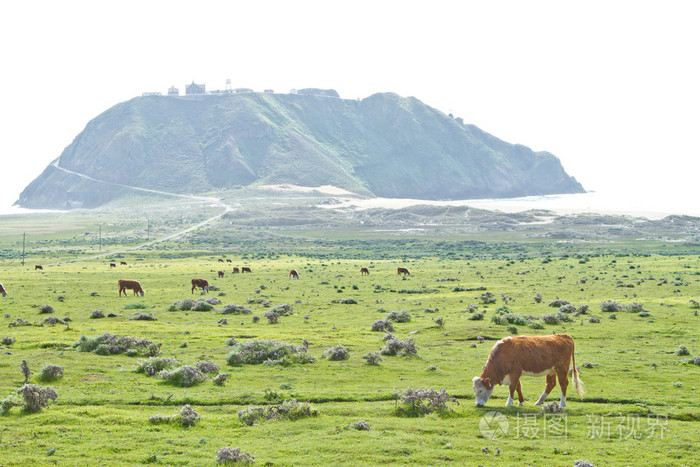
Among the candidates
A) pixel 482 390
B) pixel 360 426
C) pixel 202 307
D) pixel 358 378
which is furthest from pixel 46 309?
pixel 482 390

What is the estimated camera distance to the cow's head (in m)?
17.2

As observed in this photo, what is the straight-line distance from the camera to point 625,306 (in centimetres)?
4116

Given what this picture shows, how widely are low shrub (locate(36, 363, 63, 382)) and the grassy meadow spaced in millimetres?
338

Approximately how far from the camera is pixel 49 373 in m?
20.8

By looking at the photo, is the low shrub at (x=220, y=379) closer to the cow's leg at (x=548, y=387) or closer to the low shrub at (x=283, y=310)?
the cow's leg at (x=548, y=387)

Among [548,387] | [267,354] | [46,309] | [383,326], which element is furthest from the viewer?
[46,309]

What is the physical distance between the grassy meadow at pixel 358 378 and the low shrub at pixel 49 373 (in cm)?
34

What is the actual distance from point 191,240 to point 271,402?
436ft

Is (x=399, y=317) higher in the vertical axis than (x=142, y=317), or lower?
lower

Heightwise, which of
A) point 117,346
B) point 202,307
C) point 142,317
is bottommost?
point 202,307

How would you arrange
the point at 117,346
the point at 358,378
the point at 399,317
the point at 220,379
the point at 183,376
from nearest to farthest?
the point at 220,379, the point at 183,376, the point at 358,378, the point at 117,346, the point at 399,317

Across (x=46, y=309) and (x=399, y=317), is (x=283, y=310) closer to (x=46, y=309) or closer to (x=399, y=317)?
(x=399, y=317)

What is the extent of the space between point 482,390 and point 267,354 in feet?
36.8

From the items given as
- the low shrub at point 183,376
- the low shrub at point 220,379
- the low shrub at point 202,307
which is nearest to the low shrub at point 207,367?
the low shrub at point 183,376
